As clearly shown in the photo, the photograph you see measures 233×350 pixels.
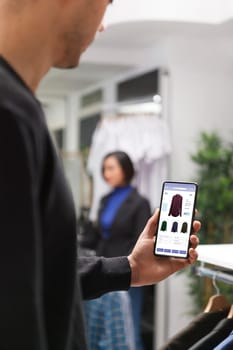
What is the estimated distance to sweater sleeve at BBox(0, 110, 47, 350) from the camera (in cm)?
55

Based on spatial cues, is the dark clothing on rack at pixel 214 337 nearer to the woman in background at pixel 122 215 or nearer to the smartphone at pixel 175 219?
the smartphone at pixel 175 219

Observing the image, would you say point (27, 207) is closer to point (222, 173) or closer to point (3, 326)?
point (3, 326)

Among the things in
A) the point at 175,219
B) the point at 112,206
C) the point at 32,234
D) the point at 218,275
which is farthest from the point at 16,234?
the point at 112,206

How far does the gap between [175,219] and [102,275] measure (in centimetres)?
25

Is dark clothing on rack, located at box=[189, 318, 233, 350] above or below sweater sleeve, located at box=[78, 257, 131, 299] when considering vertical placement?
below

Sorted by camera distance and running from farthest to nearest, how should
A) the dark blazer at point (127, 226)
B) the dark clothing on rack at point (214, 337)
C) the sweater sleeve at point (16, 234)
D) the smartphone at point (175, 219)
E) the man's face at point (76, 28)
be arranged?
the dark blazer at point (127, 226)
the dark clothing on rack at point (214, 337)
the smartphone at point (175, 219)
the man's face at point (76, 28)
the sweater sleeve at point (16, 234)

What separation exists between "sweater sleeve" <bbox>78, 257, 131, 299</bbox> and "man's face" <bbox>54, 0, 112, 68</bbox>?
0.44m

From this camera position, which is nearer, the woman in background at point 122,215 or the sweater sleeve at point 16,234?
the sweater sleeve at point 16,234

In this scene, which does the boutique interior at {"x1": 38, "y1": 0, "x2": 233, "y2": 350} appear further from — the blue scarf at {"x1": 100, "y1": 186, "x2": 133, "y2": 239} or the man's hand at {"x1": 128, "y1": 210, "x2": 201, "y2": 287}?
the man's hand at {"x1": 128, "y1": 210, "x2": 201, "y2": 287}

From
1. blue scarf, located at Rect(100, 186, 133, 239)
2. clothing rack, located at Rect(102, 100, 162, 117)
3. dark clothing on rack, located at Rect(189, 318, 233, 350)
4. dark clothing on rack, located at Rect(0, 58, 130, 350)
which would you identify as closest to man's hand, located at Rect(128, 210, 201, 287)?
Result: dark clothing on rack, located at Rect(189, 318, 233, 350)

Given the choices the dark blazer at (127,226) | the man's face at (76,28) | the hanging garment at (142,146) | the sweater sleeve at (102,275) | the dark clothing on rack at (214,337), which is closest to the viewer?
the man's face at (76,28)

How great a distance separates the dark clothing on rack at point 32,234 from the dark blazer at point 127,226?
103 inches

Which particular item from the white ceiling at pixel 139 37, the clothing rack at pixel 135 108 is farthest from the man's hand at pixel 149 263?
the clothing rack at pixel 135 108

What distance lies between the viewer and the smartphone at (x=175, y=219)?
1138 millimetres
